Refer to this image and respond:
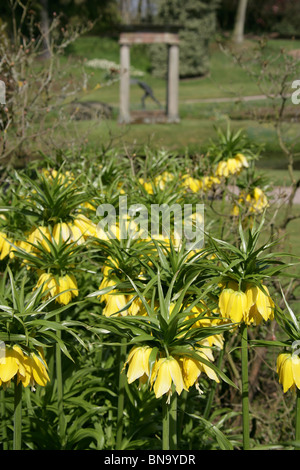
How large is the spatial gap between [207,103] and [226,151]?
14.7 meters

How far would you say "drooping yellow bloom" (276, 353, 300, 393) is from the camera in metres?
1.36

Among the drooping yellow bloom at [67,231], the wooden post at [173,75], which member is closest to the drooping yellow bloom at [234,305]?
the drooping yellow bloom at [67,231]

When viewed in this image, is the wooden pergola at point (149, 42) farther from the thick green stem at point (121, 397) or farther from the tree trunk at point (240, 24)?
the tree trunk at point (240, 24)

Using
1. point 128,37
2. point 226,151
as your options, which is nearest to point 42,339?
point 226,151

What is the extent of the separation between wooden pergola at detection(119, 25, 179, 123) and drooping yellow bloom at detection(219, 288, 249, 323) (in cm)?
1075

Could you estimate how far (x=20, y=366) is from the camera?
1.30m

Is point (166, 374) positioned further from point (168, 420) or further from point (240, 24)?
point (240, 24)

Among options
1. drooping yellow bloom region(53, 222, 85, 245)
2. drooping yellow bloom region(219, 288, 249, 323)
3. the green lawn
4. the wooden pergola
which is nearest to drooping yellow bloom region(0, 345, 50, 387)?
drooping yellow bloom region(219, 288, 249, 323)

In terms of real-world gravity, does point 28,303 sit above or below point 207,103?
below

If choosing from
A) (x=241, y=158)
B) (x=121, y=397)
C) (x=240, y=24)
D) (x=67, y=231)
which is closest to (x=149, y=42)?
(x=241, y=158)

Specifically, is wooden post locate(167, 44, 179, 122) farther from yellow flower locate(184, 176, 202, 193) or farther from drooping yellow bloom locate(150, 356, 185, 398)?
drooping yellow bloom locate(150, 356, 185, 398)

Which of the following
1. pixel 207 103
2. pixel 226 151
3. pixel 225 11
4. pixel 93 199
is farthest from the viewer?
pixel 225 11

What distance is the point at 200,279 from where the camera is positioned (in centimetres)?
146
